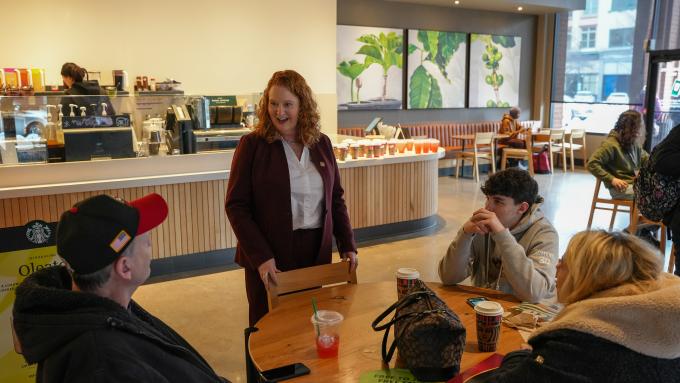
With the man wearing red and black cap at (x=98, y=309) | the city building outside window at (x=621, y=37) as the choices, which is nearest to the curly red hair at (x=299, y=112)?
the man wearing red and black cap at (x=98, y=309)

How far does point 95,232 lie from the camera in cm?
133

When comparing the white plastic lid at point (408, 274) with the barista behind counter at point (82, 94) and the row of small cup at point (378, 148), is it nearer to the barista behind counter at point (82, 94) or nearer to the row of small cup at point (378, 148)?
the barista behind counter at point (82, 94)

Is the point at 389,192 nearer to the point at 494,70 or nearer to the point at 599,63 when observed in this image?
the point at 494,70

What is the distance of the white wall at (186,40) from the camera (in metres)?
7.00

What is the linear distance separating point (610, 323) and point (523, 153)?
9.62 meters

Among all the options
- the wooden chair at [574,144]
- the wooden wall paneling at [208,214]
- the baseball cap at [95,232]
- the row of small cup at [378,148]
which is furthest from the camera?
the wooden chair at [574,144]

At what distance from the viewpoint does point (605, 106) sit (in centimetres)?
1192

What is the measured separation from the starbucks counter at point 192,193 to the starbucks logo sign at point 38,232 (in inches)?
48.5

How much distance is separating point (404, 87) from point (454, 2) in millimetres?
1913

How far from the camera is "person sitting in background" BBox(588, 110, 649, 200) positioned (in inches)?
221

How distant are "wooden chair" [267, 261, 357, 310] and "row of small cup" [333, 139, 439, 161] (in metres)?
3.23

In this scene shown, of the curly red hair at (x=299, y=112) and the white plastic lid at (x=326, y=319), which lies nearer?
the white plastic lid at (x=326, y=319)

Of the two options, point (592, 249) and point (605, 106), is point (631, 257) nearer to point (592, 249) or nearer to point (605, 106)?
point (592, 249)

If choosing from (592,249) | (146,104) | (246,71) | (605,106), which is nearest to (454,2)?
(605,106)
